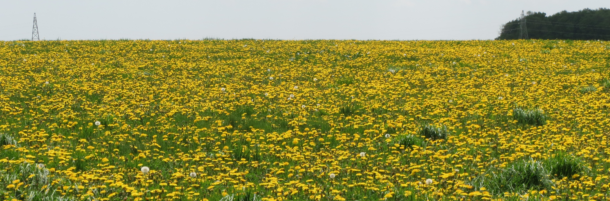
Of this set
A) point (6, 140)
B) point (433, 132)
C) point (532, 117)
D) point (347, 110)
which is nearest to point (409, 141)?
point (433, 132)

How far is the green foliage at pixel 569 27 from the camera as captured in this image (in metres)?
74.4

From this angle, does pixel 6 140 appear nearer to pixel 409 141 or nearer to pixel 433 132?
pixel 409 141

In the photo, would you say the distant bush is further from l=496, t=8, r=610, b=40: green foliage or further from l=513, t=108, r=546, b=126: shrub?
l=496, t=8, r=610, b=40: green foliage

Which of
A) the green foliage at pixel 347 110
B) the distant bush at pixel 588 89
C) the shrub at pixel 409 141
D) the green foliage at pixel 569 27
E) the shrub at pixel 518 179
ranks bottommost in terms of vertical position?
the shrub at pixel 518 179

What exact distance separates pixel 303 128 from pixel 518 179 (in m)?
4.42

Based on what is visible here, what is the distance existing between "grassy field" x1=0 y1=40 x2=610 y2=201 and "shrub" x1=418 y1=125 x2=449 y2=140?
2 cm

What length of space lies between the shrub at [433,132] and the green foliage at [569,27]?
7077 centimetres

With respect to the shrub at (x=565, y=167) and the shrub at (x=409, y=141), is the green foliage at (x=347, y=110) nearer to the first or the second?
the shrub at (x=409, y=141)

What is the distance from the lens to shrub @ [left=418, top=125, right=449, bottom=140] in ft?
28.6

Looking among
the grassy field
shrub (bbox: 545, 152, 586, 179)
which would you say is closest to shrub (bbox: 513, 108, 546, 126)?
the grassy field

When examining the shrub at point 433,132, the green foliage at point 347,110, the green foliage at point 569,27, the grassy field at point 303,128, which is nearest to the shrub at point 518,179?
the grassy field at point 303,128

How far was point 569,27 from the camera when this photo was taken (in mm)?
77438

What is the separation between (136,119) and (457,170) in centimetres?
663

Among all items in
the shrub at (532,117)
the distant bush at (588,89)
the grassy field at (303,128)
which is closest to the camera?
the grassy field at (303,128)
